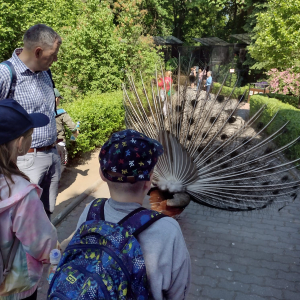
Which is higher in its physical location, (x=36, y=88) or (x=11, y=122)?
(x=11, y=122)

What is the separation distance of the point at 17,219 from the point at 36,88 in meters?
1.55

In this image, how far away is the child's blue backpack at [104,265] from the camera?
40.7 inches

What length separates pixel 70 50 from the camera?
899 cm

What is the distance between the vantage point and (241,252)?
3740 mm

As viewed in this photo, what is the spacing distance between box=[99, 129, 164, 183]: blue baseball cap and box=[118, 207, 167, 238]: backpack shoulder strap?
0.14 meters

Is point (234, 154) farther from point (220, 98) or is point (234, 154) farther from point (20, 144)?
point (20, 144)

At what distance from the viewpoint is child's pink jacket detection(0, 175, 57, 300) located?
153 centimetres

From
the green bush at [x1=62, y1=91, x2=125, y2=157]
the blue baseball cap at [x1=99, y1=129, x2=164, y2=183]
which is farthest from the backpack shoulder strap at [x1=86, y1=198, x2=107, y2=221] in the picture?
the green bush at [x1=62, y1=91, x2=125, y2=157]

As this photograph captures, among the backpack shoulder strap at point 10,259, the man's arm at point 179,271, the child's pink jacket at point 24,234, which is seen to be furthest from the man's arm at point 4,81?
the man's arm at point 179,271

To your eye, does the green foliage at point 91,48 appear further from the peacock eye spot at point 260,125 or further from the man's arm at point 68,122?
the peacock eye spot at point 260,125

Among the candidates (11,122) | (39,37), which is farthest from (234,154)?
(11,122)

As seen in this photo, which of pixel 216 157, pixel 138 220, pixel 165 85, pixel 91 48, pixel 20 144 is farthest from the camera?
pixel 91 48

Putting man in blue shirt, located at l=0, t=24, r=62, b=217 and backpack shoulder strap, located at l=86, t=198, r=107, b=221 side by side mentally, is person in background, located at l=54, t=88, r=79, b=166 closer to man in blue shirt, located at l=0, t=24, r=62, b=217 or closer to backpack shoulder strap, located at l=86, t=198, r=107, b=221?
man in blue shirt, located at l=0, t=24, r=62, b=217

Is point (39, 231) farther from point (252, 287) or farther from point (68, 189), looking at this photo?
point (68, 189)
